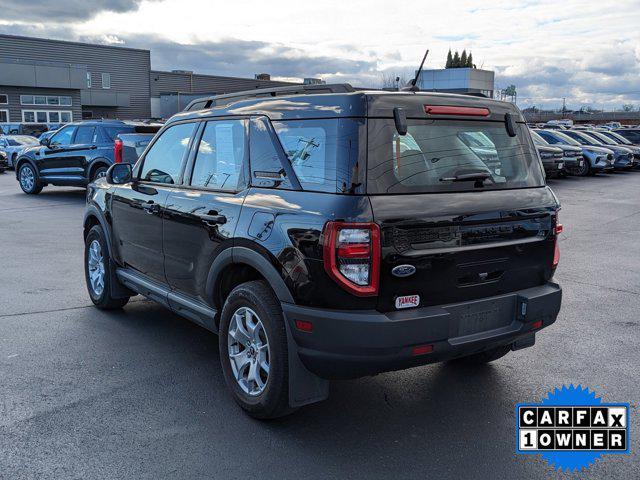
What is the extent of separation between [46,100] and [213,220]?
44149 mm

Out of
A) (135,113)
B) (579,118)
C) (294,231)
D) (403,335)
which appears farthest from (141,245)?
(579,118)

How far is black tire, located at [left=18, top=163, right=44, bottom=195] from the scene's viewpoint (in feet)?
53.5

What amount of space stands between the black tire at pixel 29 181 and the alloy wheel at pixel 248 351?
14.1 m

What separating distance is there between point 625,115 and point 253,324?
4059 inches

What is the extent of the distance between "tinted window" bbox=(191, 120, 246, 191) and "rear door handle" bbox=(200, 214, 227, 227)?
20cm

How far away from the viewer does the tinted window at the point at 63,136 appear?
51.1ft

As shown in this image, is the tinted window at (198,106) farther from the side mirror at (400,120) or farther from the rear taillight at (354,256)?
the rear taillight at (354,256)

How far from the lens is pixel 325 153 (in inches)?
138

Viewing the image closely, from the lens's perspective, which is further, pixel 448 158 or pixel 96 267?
pixel 96 267

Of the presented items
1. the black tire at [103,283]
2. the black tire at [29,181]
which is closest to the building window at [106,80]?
the black tire at [29,181]

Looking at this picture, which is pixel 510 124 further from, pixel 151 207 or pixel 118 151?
pixel 118 151

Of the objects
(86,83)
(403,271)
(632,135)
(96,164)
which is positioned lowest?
(96,164)

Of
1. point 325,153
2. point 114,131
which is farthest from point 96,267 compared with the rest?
point 114,131

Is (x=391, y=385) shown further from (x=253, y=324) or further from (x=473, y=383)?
(x=253, y=324)
